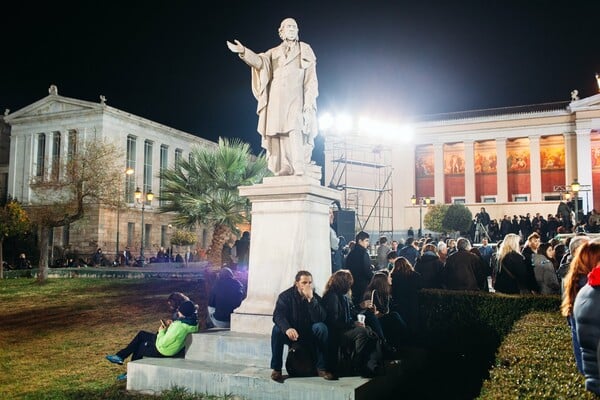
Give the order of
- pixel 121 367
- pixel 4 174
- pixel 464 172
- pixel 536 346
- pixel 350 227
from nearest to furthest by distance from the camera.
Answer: pixel 536 346, pixel 121 367, pixel 350 227, pixel 464 172, pixel 4 174

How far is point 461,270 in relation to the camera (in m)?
9.73

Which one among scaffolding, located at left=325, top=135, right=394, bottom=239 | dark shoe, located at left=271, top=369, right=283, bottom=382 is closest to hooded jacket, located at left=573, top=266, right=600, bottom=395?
dark shoe, located at left=271, top=369, right=283, bottom=382

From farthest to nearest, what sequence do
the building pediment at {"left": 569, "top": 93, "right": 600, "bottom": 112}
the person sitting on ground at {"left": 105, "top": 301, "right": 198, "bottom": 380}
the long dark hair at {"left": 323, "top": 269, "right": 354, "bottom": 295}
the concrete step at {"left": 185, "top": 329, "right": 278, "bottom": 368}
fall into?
1. the building pediment at {"left": 569, "top": 93, "right": 600, "bottom": 112}
2. the person sitting on ground at {"left": 105, "top": 301, "right": 198, "bottom": 380}
3. the concrete step at {"left": 185, "top": 329, "right": 278, "bottom": 368}
4. the long dark hair at {"left": 323, "top": 269, "right": 354, "bottom": 295}

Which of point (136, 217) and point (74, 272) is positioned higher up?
point (136, 217)

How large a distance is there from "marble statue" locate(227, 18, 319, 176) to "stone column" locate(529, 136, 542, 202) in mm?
44240

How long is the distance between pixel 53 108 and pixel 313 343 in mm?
54050

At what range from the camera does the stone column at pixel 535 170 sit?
4753 centimetres

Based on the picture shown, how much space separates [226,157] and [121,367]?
987 centimetres

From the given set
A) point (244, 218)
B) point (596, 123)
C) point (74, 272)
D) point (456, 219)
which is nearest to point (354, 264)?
point (244, 218)

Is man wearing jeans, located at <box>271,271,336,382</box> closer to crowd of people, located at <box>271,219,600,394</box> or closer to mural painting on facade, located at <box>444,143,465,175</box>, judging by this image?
crowd of people, located at <box>271,219,600,394</box>

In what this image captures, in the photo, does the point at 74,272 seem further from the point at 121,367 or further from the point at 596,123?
the point at 596,123

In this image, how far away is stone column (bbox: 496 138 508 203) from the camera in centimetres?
4878

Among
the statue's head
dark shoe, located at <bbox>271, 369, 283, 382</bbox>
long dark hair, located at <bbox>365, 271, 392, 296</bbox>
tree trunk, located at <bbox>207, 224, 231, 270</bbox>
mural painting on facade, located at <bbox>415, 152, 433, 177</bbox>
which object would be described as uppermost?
mural painting on facade, located at <bbox>415, 152, 433, 177</bbox>

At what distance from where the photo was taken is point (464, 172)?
51594 millimetres
